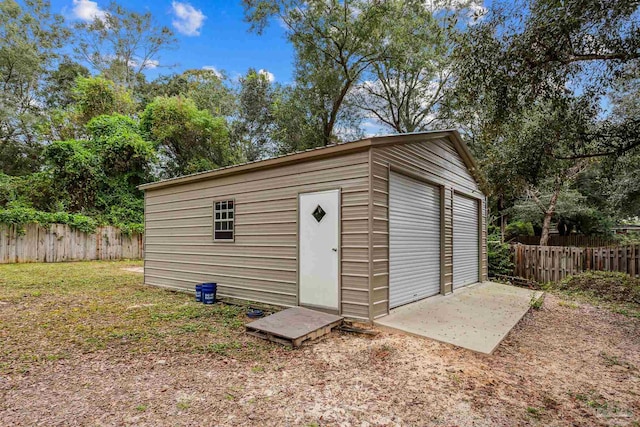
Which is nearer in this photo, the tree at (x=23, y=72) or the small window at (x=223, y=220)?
the small window at (x=223, y=220)

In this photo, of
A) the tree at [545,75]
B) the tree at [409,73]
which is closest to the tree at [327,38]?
the tree at [409,73]

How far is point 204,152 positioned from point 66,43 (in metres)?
12.0

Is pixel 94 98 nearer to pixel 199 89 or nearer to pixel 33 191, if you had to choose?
pixel 33 191

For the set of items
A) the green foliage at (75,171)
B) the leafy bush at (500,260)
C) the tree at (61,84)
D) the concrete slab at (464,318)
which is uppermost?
the tree at (61,84)

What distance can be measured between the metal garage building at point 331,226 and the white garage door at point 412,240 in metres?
0.02

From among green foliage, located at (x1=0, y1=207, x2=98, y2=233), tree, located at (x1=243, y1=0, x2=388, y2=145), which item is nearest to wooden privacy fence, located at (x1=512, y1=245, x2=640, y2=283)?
tree, located at (x1=243, y1=0, x2=388, y2=145)

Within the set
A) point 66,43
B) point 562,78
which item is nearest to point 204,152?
point 66,43

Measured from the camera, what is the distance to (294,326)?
4293 mm

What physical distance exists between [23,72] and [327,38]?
1780 cm

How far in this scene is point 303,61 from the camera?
14.6 metres

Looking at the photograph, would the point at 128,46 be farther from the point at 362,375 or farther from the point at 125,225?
the point at 362,375

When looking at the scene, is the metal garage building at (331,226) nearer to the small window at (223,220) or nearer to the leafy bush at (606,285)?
the small window at (223,220)

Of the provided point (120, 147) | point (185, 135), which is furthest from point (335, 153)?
point (185, 135)

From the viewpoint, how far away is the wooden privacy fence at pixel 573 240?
1574 centimetres
